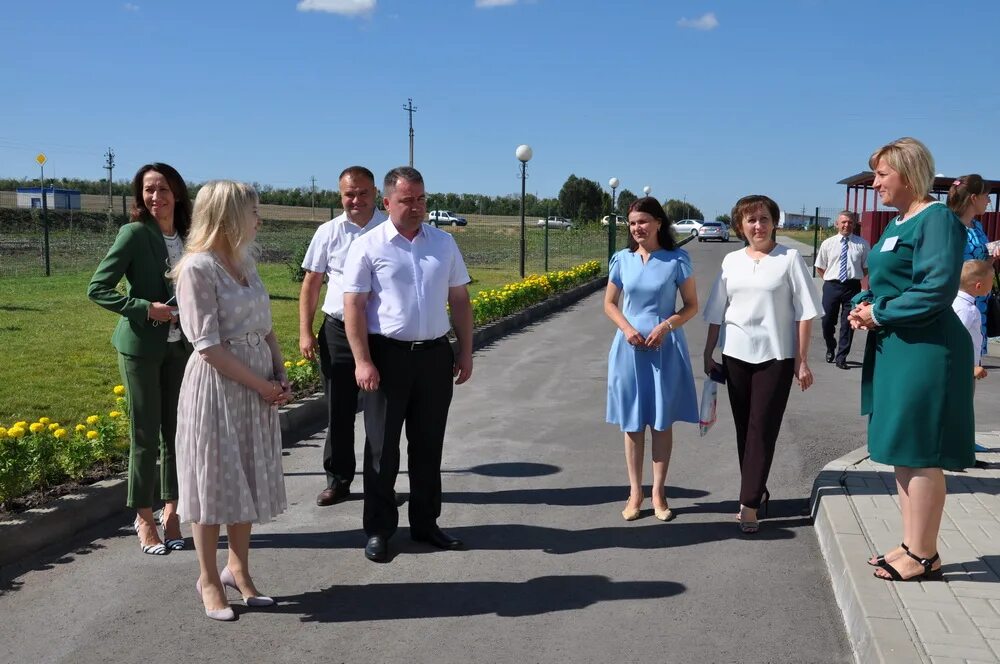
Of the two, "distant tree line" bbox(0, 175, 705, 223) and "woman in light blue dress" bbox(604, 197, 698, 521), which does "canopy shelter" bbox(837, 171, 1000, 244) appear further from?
"distant tree line" bbox(0, 175, 705, 223)

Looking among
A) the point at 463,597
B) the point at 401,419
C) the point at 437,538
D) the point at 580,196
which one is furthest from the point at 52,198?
the point at 463,597

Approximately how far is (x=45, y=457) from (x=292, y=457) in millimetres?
1714

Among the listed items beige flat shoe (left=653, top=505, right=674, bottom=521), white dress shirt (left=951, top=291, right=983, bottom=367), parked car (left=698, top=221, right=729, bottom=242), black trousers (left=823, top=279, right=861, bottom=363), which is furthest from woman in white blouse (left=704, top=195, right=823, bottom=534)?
parked car (left=698, top=221, right=729, bottom=242)

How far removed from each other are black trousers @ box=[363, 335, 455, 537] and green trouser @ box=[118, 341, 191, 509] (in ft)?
3.21

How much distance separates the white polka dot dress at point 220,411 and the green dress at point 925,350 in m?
2.61

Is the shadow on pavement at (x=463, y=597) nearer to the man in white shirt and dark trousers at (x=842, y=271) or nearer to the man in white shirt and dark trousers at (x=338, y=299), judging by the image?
the man in white shirt and dark trousers at (x=338, y=299)

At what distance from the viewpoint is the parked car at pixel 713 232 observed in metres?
49.8

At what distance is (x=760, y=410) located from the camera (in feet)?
15.9

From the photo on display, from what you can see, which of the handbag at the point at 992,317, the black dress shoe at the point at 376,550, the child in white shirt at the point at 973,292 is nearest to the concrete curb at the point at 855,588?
the child in white shirt at the point at 973,292

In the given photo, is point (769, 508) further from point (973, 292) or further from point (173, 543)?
point (173, 543)

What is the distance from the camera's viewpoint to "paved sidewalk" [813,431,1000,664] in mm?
3320

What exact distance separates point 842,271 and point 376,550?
772cm

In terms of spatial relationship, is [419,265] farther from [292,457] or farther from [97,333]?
[97,333]

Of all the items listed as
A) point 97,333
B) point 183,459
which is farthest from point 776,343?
point 97,333
